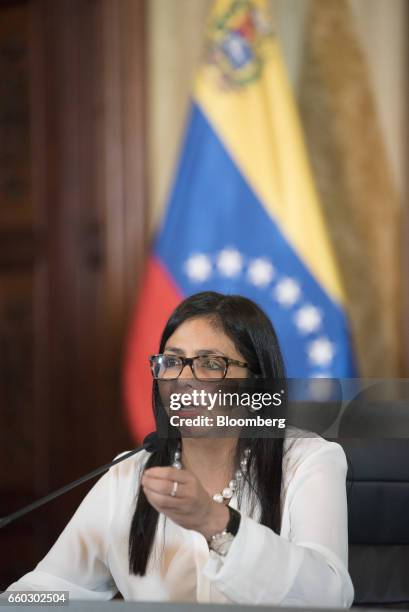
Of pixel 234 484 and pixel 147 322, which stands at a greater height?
pixel 147 322

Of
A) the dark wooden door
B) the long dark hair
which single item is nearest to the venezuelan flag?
the dark wooden door

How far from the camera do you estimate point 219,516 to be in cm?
88

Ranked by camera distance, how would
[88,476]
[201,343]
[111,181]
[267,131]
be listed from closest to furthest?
1. [88,476]
2. [201,343]
3. [267,131]
4. [111,181]

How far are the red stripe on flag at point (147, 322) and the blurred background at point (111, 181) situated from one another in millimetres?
218

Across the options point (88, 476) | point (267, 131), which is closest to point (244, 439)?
point (88, 476)

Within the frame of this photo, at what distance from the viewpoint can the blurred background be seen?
336 cm

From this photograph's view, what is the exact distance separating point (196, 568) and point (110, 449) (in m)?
2.67

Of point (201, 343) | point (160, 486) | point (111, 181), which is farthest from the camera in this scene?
point (111, 181)

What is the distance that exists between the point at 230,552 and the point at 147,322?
2.43m

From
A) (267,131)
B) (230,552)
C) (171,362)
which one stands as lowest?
(230,552)

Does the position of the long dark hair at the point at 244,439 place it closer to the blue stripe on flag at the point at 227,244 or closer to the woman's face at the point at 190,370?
the woman's face at the point at 190,370

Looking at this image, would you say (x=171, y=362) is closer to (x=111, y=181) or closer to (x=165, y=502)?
(x=165, y=502)

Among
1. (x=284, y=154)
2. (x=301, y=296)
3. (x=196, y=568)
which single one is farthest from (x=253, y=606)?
(x=284, y=154)

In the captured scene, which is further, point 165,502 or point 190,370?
point 190,370
